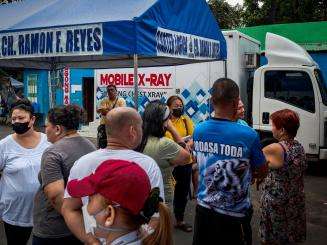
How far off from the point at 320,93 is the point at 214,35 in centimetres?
419

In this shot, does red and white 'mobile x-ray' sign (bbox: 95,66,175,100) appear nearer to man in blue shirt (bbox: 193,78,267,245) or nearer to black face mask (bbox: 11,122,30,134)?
black face mask (bbox: 11,122,30,134)

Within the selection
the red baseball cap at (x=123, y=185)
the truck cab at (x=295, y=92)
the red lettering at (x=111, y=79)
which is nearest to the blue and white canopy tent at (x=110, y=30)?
the red baseball cap at (x=123, y=185)

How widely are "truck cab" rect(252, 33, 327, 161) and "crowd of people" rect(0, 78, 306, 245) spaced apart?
18.4 ft

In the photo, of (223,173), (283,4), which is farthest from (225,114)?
(283,4)

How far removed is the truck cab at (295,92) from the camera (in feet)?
30.9

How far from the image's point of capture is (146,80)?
38.0 feet

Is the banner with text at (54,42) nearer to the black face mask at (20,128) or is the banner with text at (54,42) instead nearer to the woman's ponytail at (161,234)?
the black face mask at (20,128)

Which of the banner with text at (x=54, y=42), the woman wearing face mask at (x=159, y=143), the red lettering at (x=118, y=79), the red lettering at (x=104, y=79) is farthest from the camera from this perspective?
the red lettering at (x=104, y=79)

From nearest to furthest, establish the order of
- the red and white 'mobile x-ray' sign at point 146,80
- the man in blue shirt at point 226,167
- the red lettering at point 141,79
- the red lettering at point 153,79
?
the man in blue shirt at point 226,167, the red and white 'mobile x-ray' sign at point 146,80, the red lettering at point 153,79, the red lettering at point 141,79

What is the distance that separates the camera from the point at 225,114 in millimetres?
3188

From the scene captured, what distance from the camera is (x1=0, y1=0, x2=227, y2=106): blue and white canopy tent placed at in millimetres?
4434

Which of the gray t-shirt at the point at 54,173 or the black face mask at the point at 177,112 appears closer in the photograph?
the gray t-shirt at the point at 54,173

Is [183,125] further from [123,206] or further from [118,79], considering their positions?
[118,79]

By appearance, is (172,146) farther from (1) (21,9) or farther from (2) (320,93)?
(2) (320,93)
